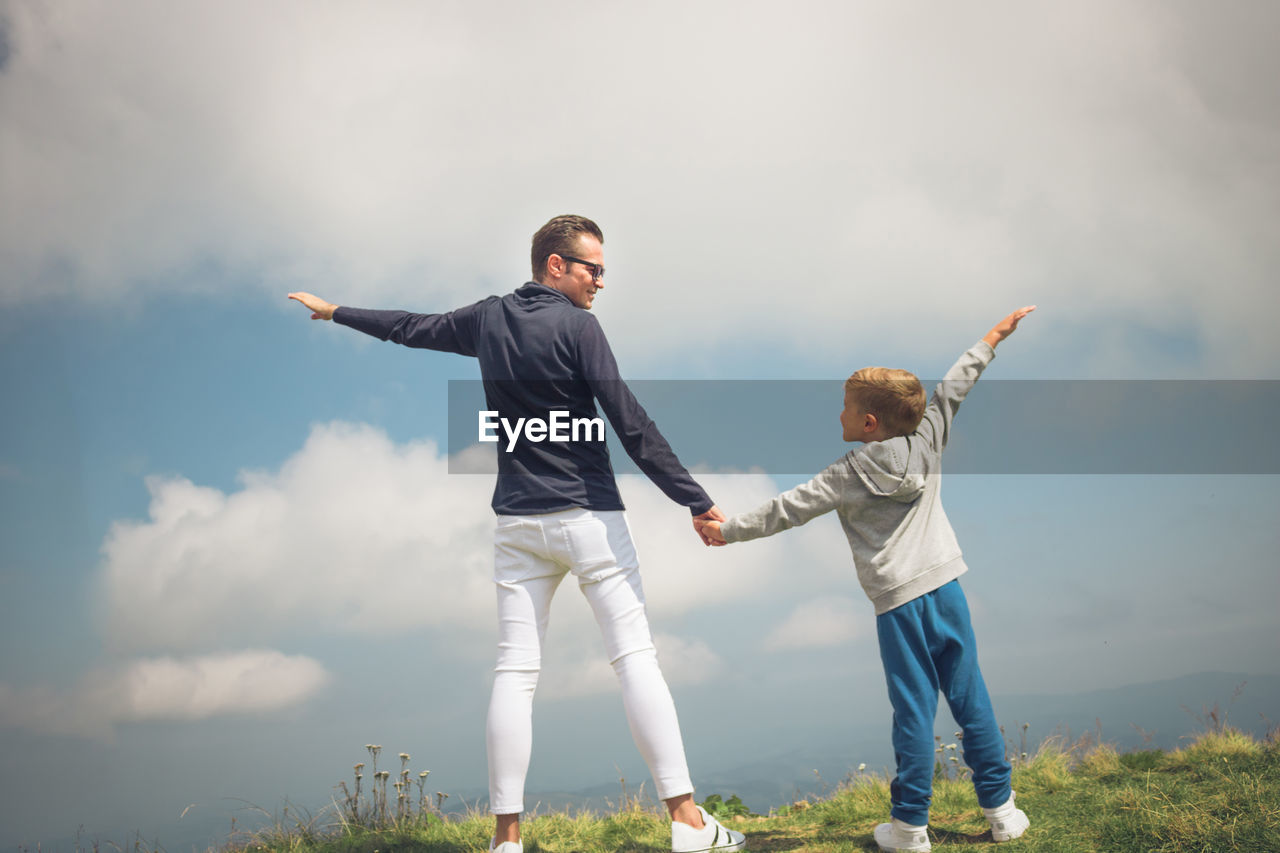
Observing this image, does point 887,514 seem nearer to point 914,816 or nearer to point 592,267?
point 914,816

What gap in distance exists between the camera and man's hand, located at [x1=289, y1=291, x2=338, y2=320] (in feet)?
14.9

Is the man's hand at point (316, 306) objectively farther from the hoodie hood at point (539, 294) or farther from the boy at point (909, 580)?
the boy at point (909, 580)

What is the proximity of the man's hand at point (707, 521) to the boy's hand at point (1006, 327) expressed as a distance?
1.64m

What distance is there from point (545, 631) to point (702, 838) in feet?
3.62

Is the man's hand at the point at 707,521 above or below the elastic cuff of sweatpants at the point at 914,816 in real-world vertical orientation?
above

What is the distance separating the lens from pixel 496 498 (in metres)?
3.92

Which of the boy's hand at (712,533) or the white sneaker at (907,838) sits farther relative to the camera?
the boy's hand at (712,533)

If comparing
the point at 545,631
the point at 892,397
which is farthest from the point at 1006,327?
the point at 545,631

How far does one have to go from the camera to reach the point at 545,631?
3.86 metres

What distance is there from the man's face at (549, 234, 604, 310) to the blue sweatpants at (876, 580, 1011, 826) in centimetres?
207

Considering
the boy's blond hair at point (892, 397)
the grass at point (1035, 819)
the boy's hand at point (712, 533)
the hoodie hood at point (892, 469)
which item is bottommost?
the grass at point (1035, 819)

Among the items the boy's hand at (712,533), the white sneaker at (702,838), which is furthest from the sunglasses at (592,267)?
the white sneaker at (702,838)

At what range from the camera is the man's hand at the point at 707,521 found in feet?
13.4

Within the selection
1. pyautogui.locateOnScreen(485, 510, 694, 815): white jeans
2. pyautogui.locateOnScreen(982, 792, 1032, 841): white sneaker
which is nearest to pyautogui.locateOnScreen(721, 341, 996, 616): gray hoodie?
pyautogui.locateOnScreen(485, 510, 694, 815): white jeans
